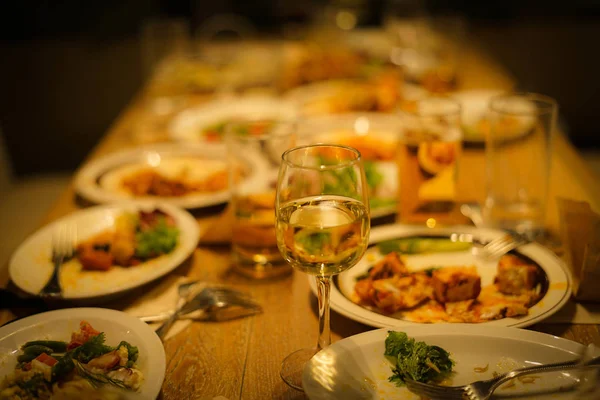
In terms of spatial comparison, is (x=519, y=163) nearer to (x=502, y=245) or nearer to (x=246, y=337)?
(x=502, y=245)

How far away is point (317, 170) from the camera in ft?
3.03

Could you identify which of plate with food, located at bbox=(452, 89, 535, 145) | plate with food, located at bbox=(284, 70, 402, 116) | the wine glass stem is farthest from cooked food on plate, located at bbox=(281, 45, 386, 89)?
the wine glass stem

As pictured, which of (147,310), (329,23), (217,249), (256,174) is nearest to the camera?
(147,310)

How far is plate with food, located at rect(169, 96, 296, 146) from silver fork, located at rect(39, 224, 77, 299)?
2.75 feet

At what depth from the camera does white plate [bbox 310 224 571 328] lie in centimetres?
106

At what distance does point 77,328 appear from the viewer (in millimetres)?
1094

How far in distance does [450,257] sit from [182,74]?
7.37ft

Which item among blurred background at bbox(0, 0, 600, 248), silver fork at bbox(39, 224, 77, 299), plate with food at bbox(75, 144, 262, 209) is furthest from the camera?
blurred background at bbox(0, 0, 600, 248)

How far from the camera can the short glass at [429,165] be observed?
4.81ft

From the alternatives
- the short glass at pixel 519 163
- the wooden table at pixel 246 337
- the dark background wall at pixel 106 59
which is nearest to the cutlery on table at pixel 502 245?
the short glass at pixel 519 163

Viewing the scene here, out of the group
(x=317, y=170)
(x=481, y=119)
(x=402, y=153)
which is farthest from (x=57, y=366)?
(x=481, y=119)

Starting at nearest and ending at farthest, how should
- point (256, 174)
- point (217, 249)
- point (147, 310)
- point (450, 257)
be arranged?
point (147, 310) < point (450, 257) < point (217, 249) < point (256, 174)

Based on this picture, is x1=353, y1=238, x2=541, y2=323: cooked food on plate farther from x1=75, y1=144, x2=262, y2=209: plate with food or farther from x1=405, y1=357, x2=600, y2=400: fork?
x1=75, y1=144, x2=262, y2=209: plate with food

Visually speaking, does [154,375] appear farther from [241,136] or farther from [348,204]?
[241,136]
